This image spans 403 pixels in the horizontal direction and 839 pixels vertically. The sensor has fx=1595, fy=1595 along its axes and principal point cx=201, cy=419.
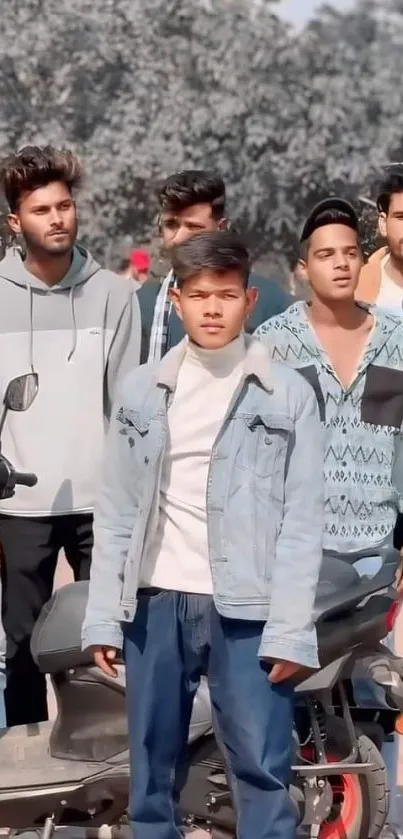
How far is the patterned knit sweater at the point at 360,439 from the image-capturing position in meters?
4.22

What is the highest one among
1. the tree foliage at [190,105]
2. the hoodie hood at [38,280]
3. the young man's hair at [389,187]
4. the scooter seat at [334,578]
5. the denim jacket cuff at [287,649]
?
the tree foliage at [190,105]

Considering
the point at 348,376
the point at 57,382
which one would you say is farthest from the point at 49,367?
the point at 348,376

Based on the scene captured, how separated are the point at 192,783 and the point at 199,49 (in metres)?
33.2

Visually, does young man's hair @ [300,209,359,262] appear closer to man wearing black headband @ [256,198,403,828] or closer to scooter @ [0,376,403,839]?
man wearing black headband @ [256,198,403,828]

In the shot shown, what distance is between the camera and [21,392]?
439 cm

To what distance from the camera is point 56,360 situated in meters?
4.58

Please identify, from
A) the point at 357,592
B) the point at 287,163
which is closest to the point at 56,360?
the point at 357,592

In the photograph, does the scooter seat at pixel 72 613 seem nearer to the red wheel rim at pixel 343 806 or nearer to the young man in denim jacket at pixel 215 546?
the young man in denim jacket at pixel 215 546

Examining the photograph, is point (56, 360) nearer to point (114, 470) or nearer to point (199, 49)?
point (114, 470)

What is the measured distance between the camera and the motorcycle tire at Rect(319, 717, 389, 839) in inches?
163

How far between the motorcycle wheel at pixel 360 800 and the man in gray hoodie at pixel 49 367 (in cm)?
101

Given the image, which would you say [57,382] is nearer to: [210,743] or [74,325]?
[74,325]

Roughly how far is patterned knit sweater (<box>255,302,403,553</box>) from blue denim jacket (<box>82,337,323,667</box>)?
0.57 meters

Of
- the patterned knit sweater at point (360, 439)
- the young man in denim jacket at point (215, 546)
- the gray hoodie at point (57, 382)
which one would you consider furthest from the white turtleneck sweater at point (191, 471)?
the gray hoodie at point (57, 382)
